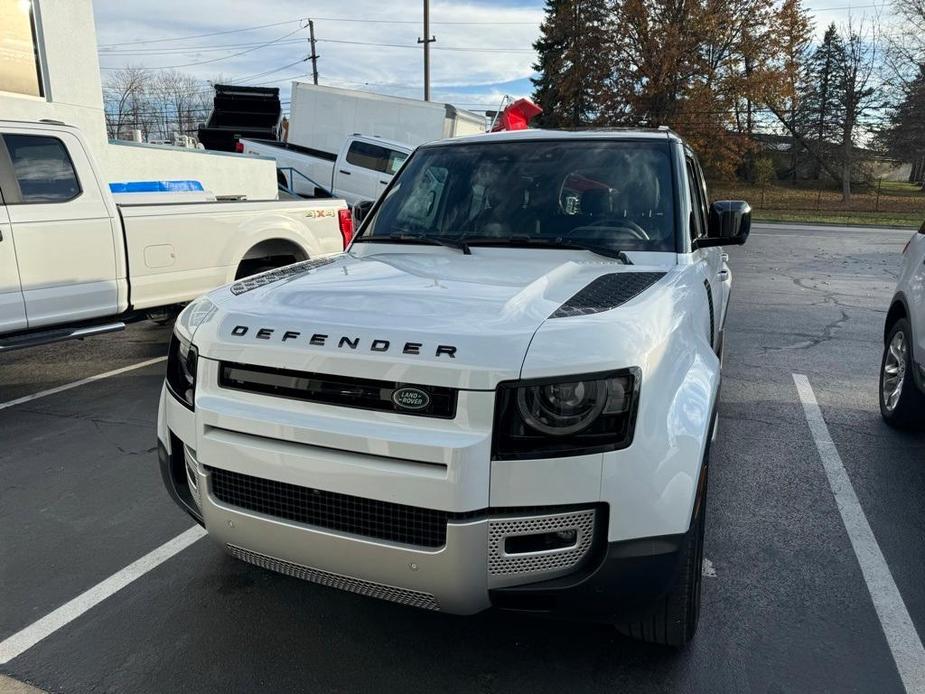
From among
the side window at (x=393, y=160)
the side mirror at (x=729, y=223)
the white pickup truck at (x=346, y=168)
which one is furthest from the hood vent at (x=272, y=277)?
the side window at (x=393, y=160)

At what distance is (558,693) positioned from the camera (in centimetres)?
245

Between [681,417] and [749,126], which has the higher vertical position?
[749,126]

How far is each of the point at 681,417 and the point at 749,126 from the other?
143 feet

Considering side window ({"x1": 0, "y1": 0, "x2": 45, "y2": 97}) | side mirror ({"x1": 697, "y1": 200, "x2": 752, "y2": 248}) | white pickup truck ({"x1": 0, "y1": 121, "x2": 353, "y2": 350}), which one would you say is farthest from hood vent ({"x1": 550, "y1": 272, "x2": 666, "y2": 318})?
side window ({"x1": 0, "y1": 0, "x2": 45, "y2": 97})

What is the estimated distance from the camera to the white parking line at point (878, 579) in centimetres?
261

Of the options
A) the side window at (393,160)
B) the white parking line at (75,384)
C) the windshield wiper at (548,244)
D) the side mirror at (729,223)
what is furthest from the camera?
the side window at (393,160)

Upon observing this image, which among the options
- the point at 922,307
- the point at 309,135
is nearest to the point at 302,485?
the point at 922,307

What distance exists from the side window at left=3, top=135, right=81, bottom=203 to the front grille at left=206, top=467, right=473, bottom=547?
4317 mm

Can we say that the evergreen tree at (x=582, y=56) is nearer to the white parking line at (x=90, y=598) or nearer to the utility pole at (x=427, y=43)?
the utility pole at (x=427, y=43)

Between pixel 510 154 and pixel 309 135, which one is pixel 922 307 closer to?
pixel 510 154

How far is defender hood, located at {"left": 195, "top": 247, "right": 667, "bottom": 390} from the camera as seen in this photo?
82.8 inches

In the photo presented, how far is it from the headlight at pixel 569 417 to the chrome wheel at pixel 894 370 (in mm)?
3589

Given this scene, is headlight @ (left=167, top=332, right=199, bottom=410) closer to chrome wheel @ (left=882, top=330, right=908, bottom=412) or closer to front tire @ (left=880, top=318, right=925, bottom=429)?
front tire @ (left=880, top=318, right=925, bottom=429)

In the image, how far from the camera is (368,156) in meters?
16.6
